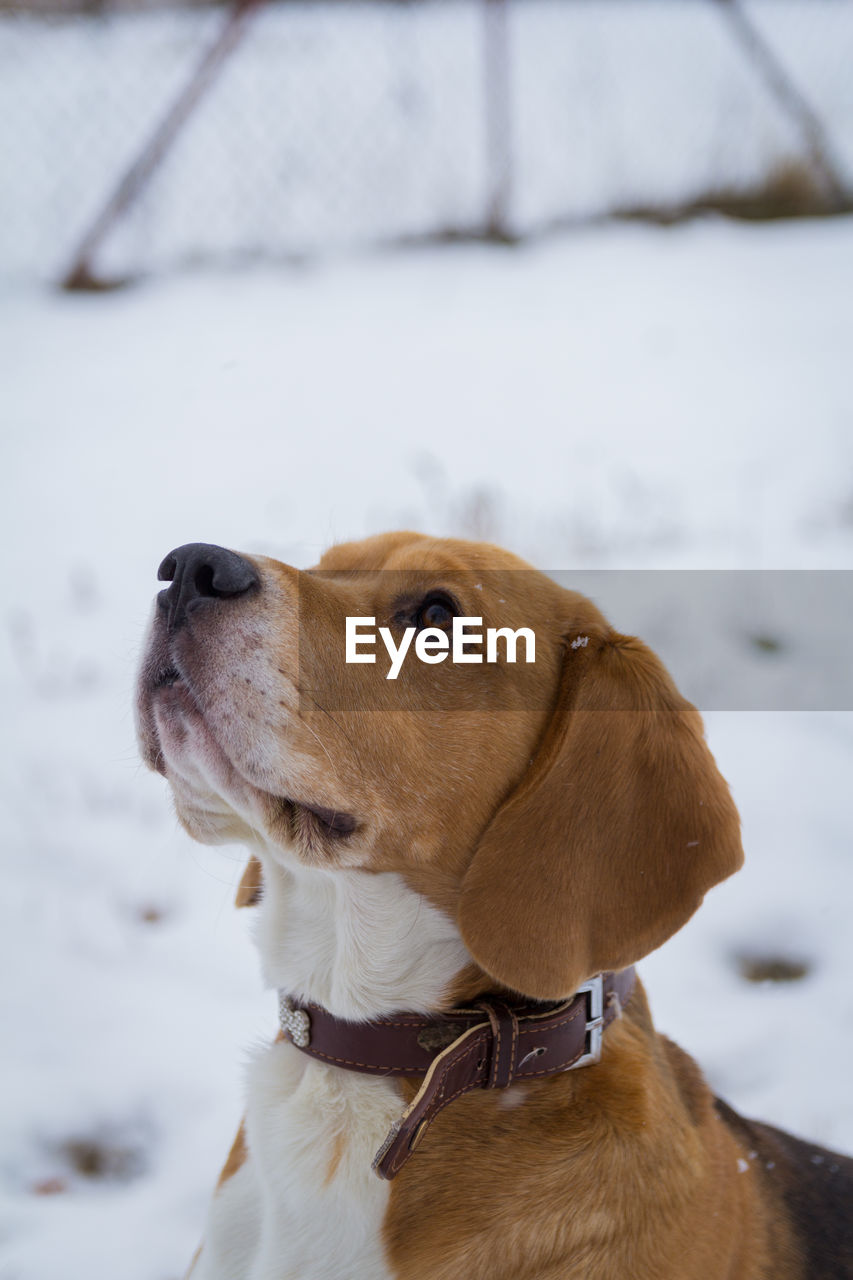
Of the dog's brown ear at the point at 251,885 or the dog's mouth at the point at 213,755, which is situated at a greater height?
the dog's mouth at the point at 213,755

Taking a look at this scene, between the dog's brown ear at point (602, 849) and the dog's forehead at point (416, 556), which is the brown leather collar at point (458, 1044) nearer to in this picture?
the dog's brown ear at point (602, 849)

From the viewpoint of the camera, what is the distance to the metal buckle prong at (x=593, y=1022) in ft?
7.47

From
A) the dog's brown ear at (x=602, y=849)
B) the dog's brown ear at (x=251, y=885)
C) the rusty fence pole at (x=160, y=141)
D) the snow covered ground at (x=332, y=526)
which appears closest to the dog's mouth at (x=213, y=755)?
the dog's brown ear at (x=602, y=849)

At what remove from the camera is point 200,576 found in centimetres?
221

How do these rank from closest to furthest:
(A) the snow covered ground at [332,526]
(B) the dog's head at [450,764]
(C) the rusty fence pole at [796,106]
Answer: (B) the dog's head at [450,764] → (A) the snow covered ground at [332,526] → (C) the rusty fence pole at [796,106]

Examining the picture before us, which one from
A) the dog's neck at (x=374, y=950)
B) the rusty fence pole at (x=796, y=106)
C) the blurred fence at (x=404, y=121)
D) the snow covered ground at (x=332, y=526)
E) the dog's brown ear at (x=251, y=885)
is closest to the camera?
the dog's neck at (x=374, y=950)

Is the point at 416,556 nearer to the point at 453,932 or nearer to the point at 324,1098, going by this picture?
the point at 453,932

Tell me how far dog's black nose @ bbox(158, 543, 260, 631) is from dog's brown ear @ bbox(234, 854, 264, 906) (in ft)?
2.79

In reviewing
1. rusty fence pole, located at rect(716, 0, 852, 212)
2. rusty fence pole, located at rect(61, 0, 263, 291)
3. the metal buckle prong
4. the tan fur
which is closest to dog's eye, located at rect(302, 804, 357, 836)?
the metal buckle prong

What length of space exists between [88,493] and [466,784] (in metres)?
5.12

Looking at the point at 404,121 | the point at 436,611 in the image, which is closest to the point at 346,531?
the point at 436,611

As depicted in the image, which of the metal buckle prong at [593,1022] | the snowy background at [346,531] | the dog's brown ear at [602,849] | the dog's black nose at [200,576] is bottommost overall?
the snowy background at [346,531]

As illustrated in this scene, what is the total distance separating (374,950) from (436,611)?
0.77m

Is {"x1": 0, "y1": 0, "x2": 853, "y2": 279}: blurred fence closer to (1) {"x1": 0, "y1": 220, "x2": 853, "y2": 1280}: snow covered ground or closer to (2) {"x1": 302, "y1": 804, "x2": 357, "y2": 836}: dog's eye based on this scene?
(1) {"x1": 0, "y1": 220, "x2": 853, "y2": 1280}: snow covered ground
